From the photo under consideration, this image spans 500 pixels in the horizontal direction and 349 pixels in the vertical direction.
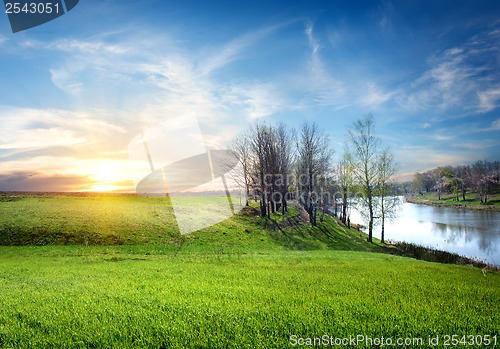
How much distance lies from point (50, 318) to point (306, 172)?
3947 centimetres

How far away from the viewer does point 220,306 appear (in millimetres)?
5863

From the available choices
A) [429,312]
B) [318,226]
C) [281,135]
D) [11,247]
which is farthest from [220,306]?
[281,135]

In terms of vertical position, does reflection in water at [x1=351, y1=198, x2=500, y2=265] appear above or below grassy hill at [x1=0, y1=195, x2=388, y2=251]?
below

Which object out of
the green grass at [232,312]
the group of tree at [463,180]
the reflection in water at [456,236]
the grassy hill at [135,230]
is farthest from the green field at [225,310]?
the group of tree at [463,180]

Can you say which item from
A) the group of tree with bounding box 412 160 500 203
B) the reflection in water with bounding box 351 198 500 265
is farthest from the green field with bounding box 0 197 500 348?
the group of tree with bounding box 412 160 500 203

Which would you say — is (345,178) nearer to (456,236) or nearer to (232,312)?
(456,236)

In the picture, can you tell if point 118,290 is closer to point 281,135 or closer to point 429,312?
point 429,312

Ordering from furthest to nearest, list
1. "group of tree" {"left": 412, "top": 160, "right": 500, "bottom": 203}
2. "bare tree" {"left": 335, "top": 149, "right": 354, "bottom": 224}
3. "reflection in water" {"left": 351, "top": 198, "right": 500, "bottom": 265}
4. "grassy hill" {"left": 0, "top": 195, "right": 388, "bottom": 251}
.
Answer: "group of tree" {"left": 412, "top": 160, "right": 500, "bottom": 203}, "bare tree" {"left": 335, "top": 149, "right": 354, "bottom": 224}, "reflection in water" {"left": 351, "top": 198, "right": 500, "bottom": 265}, "grassy hill" {"left": 0, "top": 195, "right": 388, "bottom": 251}

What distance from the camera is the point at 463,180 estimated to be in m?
101

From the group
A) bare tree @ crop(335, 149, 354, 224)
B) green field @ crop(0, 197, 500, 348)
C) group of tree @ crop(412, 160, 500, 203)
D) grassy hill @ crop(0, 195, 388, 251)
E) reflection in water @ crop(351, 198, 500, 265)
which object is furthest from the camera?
group of tree @ crop(412, 160, 500, 203)

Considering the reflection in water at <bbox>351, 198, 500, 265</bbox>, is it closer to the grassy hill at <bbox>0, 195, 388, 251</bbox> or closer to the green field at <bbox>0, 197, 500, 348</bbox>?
the grassy hill at <bbox>0, 195, 388, 251</bbox>

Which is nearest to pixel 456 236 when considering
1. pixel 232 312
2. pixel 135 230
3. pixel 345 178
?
pixel 345 178

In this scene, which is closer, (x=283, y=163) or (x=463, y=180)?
(x=283, y=163)

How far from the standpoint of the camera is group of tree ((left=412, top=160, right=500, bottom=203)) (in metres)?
91.8
